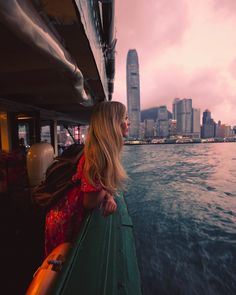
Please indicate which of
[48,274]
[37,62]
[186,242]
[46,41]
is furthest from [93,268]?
[186,242]

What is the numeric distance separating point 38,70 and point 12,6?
108 inches

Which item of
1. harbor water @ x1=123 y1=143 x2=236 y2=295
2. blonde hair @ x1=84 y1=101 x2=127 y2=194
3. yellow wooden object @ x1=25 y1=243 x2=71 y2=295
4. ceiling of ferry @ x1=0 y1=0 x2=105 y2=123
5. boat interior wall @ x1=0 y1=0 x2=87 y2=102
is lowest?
harbor water @ x1=123 y1=143 x2=236 y2=295

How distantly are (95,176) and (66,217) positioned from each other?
466 mm

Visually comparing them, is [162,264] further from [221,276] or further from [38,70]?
[38,70]

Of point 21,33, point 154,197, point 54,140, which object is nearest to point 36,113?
point 54,140

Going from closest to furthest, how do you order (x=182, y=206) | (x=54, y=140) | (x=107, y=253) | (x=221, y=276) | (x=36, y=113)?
(x=107, y=253), (x=221, y=276), (x=182, y=206), (x=36, y=113), (x=54, y=140)

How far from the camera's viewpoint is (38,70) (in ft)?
11.2

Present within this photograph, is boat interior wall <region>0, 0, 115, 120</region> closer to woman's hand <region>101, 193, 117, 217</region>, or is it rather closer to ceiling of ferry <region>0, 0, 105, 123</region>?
ceiling of ferry <region>0, 0, 105, 123</region>

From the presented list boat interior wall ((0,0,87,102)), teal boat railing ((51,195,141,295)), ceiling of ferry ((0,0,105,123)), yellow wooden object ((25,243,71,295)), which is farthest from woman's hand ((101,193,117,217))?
ceiling of ferry ((0,0,105,123))

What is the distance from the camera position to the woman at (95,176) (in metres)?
1.08

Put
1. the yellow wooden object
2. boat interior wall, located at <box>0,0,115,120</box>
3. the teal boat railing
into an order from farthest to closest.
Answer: boat interior wall, located at <box>0,0,115,120</box> → the yellow wooden object → the teal boat railing

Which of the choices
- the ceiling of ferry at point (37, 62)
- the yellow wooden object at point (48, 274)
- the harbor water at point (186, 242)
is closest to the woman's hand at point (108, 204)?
the yellow wooden object at point (48, 274)

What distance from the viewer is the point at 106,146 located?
1184 millimetres

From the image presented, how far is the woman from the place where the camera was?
3.55ft
